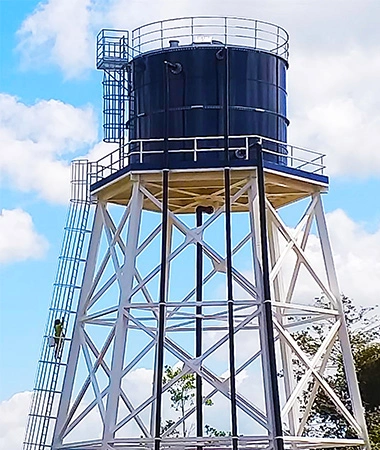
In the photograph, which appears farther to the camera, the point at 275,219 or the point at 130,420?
the point at 275,219

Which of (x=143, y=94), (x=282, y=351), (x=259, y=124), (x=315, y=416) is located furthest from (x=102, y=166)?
(x=315, y=416)

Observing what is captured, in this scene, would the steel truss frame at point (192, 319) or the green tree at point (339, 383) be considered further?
the green tree at point (339, 383)

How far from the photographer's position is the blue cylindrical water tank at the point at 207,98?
32312mm

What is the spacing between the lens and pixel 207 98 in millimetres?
32469

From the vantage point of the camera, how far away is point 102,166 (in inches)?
1357

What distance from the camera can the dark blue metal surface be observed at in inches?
1275

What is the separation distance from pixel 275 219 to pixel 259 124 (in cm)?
242

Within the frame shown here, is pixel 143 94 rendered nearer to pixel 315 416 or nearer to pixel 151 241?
pixel 151 241

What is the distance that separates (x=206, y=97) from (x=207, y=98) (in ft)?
0.16

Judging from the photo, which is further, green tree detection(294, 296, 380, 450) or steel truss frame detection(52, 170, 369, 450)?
green tree detection(294, 296, 380, 450)

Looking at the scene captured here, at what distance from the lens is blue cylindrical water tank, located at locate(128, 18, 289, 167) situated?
32312 millimetres

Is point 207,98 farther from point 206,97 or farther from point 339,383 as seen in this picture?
point 339,383

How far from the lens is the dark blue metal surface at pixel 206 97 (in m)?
32.4

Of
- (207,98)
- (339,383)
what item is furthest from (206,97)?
(339,383)
